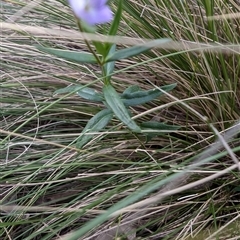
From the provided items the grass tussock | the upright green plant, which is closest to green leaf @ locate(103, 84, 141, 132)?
the upright green plant

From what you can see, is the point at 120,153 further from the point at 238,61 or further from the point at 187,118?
the point at 238,61

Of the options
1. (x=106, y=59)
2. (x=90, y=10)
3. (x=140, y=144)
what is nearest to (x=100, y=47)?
(x=106, y=59)

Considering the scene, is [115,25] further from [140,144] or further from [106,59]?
[140,144]

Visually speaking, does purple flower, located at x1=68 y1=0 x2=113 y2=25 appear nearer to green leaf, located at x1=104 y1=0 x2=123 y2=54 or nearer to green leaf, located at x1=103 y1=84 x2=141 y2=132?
green leaf, located at x1=104 y1=0 x2=123 y2=54

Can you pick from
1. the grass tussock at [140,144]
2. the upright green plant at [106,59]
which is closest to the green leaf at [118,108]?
the upright green plant at [106,59]

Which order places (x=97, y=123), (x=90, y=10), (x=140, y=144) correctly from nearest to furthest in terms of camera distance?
(x=90, y=10), (x=97, y=123), (x=140, y=144)

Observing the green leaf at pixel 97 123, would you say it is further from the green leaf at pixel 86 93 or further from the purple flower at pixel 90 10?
the purple flower at pixel 90 10

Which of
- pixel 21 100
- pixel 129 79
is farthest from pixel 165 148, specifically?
pixel 21 100
